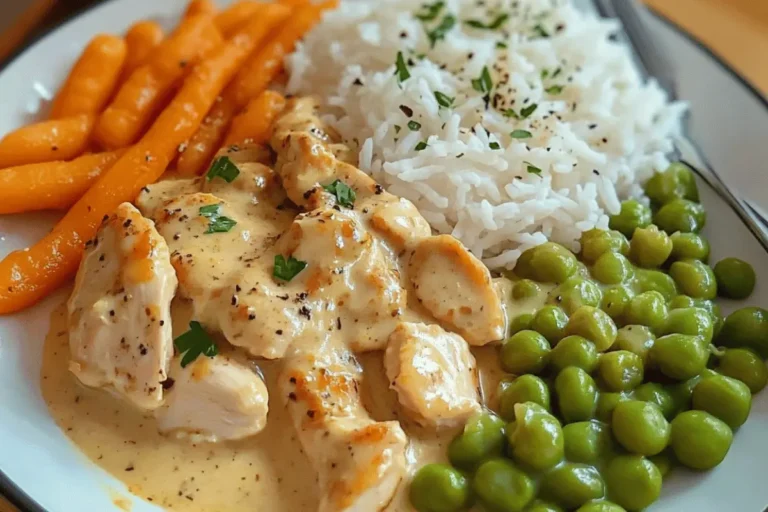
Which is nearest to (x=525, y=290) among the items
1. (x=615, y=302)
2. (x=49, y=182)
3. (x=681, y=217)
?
(x=615, y=302)

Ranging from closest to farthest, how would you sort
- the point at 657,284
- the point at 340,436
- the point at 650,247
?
the point at 340,436 < the point at 657,284 < the point at 650,247

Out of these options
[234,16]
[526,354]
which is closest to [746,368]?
[526,354]

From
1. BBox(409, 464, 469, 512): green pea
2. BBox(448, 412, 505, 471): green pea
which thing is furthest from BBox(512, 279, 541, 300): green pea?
BBox(409, 464, 469, 512): green pea

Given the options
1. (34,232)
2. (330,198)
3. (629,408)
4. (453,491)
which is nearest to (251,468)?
(453,491)

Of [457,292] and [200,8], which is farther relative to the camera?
[200,8]

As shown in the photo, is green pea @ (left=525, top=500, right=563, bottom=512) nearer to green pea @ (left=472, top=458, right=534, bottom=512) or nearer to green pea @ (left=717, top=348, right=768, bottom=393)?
green pea @ (left=472, top=458, right=534, bottom=512)

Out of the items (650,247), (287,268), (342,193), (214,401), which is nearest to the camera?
(214,401)

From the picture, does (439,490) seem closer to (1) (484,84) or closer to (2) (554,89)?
(1) (484,84)

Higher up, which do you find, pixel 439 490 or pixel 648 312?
pixel 648 312

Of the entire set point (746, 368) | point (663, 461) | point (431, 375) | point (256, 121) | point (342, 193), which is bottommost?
point (663, 461)
